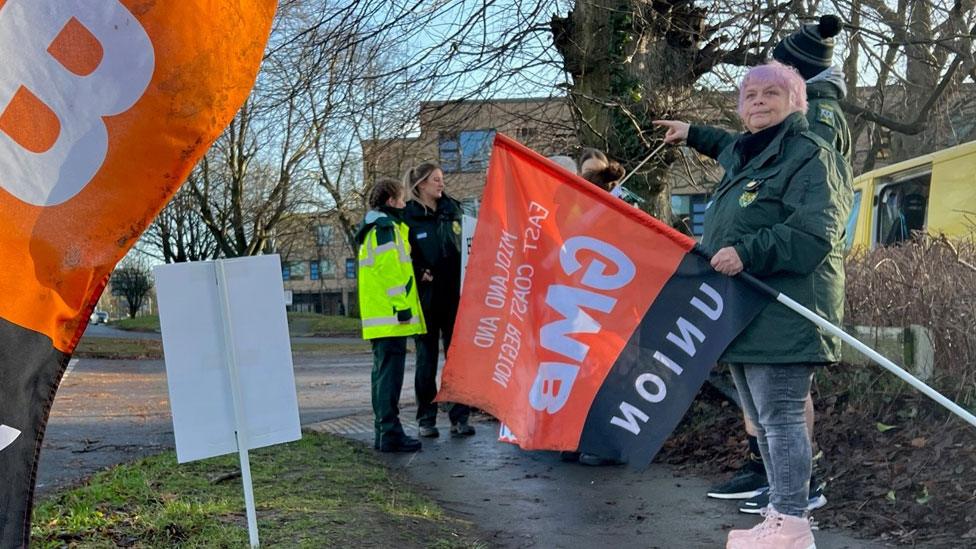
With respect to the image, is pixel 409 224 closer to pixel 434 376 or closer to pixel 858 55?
pixel 434 376

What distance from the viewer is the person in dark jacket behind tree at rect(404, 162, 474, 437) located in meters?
7.01

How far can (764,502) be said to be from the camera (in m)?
4.59

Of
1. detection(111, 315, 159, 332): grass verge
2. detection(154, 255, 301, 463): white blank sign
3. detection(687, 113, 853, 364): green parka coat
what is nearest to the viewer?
detection(687, 113, 853, 364): green parka coat

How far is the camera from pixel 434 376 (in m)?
7.37

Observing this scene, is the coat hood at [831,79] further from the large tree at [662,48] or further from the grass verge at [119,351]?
the grass verge at [119,351]

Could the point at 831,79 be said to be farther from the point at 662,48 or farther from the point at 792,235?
the point at 662,48

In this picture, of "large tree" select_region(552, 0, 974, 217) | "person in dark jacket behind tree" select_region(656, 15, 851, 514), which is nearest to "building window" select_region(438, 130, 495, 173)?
"large tree" select_region(552, 0, 974, 217)

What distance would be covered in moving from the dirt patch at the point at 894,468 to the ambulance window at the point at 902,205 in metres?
4.69

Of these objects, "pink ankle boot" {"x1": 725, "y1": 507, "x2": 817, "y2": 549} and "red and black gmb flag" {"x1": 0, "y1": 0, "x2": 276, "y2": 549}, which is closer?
"red and black gmb flag" {"x1": 0, "y1": 0, "x2": 276, "y2": 549}

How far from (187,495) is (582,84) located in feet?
16.9

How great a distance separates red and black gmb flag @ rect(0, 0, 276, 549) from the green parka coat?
228 cm

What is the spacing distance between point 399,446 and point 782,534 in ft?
11.9

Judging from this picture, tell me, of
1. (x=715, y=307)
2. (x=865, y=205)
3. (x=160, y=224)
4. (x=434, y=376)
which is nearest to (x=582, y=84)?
(x=434, y=376)

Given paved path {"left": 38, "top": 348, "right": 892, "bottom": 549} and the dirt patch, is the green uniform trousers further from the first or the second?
the dirt patch
